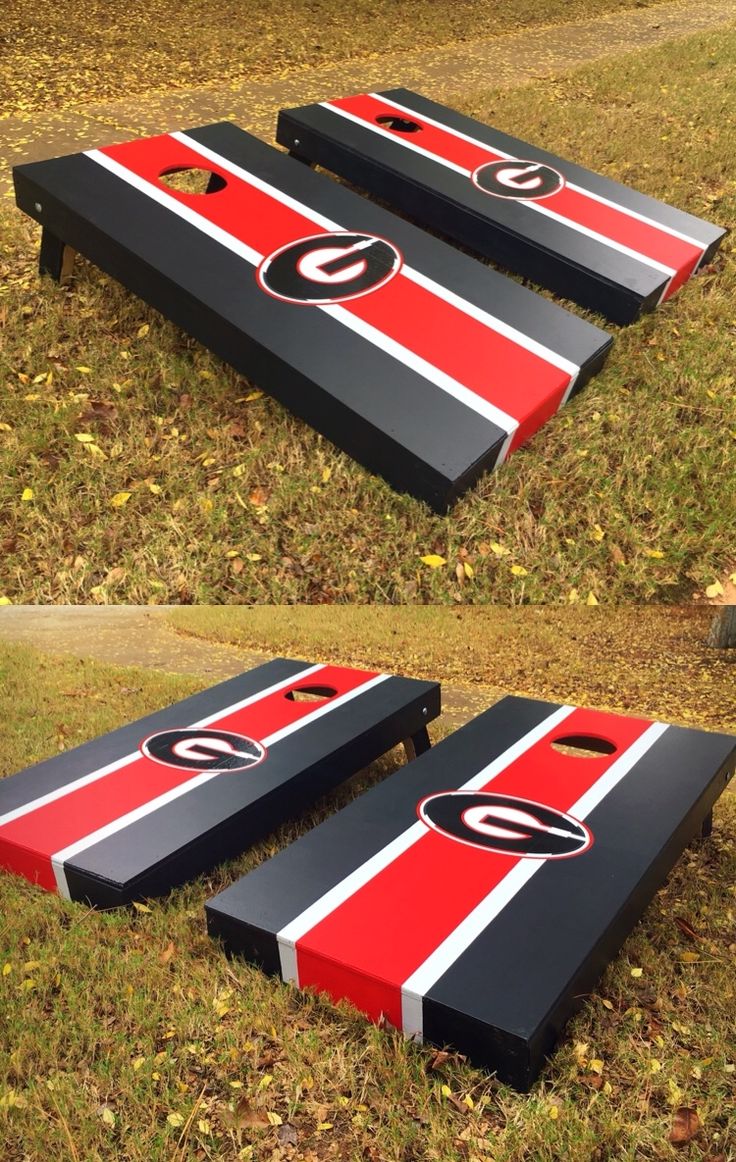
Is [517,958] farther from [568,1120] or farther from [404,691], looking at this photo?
[404,691]

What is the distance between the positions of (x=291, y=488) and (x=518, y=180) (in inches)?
90.9

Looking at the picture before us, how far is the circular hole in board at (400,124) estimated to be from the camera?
5.41m

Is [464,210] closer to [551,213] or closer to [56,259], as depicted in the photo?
[551,213]

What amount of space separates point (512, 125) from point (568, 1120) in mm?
6263

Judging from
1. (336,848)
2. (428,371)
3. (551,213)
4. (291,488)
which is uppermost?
(551,213)

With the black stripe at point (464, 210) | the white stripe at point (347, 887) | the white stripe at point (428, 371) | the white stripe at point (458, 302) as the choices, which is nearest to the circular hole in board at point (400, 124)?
the black stripe at point (464, 210)

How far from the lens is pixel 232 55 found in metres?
8.67

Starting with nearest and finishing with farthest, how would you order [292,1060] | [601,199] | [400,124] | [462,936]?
1. [292,1060]
2. [462,936]
3. [601,199]
4. [400,124]

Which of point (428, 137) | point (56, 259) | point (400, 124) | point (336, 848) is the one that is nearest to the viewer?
point (336, 848)

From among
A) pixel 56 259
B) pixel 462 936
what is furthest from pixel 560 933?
pixel 56 259

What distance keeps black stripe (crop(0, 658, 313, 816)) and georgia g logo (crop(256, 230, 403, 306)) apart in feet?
5.96

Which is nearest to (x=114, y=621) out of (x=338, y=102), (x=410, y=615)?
(x=410, y=615)

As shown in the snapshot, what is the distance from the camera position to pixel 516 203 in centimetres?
465

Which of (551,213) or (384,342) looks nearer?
(384,342)
